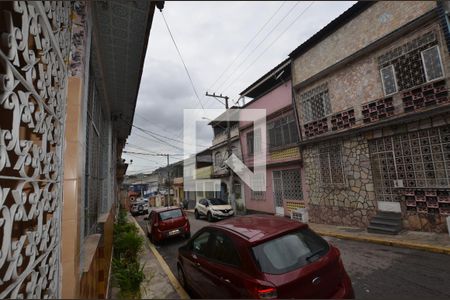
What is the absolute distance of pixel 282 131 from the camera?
1538 cm

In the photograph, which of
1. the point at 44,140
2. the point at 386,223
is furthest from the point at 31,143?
the point at 386,223

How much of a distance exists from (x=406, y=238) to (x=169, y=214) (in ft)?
29.5

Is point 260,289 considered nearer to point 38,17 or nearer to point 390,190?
point 38,17

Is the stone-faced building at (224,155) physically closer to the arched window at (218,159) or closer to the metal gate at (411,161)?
the arched window at (218,159)

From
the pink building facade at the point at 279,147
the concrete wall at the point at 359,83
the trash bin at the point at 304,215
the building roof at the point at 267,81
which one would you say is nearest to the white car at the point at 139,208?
the pink building facade at the point at 279,147

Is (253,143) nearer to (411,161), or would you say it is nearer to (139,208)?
(411,161)

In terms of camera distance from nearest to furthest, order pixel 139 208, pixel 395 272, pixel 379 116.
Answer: pixel 395 272 < pixel 379 116 < pixel 139 208

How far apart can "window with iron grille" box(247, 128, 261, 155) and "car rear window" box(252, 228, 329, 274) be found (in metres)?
14.2

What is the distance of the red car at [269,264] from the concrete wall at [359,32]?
30.3ft

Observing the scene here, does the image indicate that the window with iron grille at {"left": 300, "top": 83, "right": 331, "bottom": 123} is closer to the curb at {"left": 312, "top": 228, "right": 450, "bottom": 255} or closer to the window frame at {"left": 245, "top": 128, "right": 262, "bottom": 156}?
the window frame at {"left": 245, "top": 128, "right": 262, "bottom": 156}

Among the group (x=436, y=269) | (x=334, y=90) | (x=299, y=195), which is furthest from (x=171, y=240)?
(x=334, y=90)

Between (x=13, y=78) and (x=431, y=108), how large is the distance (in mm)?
10279

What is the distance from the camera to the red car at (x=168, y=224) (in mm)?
10656

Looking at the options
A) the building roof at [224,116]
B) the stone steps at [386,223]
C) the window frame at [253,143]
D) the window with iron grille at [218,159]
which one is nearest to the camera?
the stone steps at [386,223]
